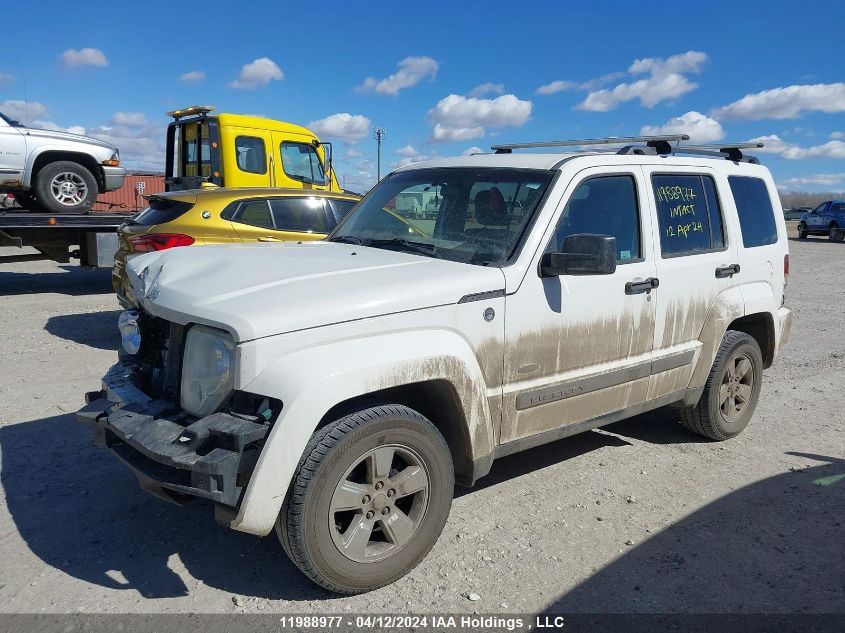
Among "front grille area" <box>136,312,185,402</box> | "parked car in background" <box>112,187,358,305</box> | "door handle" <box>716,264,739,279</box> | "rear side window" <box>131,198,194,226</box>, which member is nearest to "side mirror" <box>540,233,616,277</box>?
"door handle" <box>716,264,739,279</box>

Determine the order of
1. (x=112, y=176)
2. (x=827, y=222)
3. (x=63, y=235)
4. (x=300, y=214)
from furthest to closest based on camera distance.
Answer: (x=827, y=222) < (x=112, y=176) < (x=63, y=235) < (x=300, y=214)

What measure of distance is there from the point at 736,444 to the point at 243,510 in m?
3.89

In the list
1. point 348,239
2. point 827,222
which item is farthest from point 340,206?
point 827,222

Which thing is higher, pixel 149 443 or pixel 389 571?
pixel 149 443

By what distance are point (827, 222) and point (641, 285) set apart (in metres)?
32.6

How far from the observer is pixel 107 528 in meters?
3.67

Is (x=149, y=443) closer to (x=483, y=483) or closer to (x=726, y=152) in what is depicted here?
(x=483, y=483)

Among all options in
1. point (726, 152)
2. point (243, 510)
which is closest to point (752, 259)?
point (726, 152)

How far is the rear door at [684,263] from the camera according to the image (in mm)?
4340

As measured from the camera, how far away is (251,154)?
10711 mm

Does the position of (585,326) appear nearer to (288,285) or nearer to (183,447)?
(288,285)

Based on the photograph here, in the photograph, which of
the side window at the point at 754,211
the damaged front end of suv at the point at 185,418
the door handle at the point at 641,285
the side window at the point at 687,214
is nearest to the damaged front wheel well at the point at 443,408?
the damaged front end of suv at the point at 185,418

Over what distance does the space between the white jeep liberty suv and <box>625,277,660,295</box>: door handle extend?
0.02m

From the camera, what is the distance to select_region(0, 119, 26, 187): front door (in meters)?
9.84
